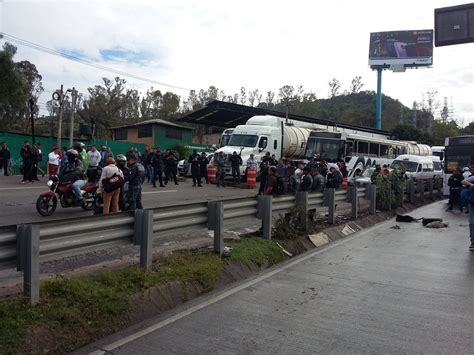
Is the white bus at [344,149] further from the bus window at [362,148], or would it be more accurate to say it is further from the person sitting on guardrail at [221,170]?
the person sitting on guardrail at [221,170]

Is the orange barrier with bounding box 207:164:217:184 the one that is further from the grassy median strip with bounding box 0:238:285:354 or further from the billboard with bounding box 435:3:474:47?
the grassy median strip with bounding box 0:238:285:354

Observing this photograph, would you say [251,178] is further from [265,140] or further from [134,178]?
[134,178]

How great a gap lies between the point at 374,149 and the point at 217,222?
25253mm

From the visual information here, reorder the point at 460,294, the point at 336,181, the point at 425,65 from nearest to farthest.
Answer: the point at 460,294
the point at 336,181
the point at 425,65

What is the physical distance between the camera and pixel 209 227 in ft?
23.1

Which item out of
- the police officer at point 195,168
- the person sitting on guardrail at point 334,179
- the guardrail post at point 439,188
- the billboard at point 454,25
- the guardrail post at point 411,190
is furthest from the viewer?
the guardrail post at point 439,188

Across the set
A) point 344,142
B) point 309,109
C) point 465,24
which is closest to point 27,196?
point 465,24

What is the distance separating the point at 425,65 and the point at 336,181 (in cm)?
6077

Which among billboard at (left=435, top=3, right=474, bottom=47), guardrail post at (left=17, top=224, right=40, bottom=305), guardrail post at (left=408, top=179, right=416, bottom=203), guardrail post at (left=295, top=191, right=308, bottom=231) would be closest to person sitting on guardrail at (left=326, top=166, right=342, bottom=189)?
guardrail post at (left=408, top=179, right=416, bottom=203)

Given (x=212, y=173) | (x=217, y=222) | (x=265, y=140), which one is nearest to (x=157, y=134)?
(x=265, y=140)

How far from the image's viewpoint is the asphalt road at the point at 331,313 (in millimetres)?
4266

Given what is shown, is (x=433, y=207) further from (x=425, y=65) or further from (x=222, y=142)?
(x=425, y=65)

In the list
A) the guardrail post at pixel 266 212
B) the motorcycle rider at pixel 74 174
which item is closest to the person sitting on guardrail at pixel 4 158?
the motorcycle rider at pixel 74 174

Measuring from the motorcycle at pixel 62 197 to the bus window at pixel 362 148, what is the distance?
65.9 ft
